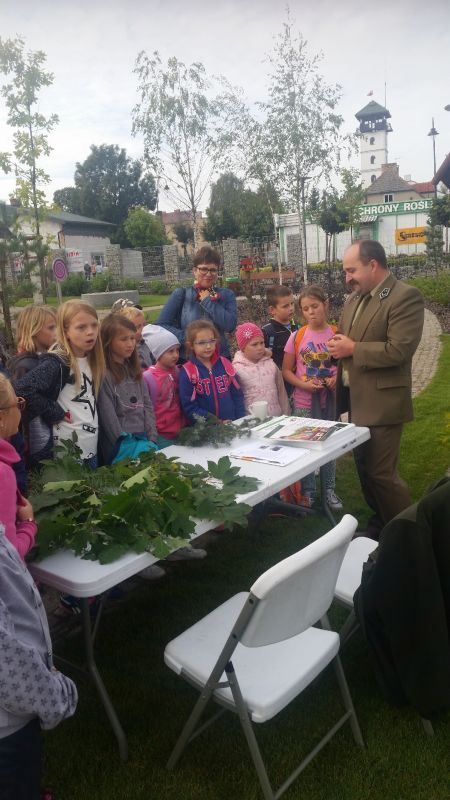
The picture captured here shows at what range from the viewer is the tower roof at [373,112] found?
8250cm

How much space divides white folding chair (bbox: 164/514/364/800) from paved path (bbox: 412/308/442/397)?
6.33m

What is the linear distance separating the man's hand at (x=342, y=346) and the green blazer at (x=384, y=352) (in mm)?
36

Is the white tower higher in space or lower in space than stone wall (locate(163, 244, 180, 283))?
higher

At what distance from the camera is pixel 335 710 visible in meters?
2.44

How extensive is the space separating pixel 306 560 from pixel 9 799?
1.04m

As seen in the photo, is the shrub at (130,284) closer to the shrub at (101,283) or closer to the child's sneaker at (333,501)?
the shrub at (101,283)

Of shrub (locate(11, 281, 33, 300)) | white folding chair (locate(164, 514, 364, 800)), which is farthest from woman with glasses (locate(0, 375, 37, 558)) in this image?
shrub (locate(11, 281, 33, 300))

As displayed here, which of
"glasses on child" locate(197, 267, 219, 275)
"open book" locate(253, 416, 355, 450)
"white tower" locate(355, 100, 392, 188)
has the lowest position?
"open book" locate(253, 416, 355, 450)

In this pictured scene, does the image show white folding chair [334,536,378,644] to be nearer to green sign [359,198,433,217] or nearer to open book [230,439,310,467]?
open book [230,439,310,467]

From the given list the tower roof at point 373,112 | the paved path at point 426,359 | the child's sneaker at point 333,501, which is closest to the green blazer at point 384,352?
the child's sneaker at point 333,501

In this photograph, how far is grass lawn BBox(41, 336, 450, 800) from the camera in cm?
208

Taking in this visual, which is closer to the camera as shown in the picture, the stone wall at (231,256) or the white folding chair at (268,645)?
the white folding chair at (268,645)

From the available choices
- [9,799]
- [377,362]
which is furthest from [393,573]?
[377,362]

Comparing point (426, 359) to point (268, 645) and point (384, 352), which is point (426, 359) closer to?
point (384, 352)
